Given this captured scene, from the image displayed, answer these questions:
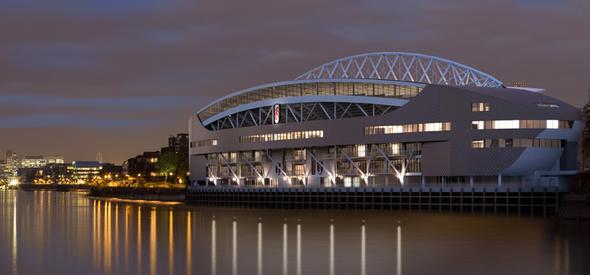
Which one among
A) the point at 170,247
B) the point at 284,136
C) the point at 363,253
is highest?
the point at 284,136

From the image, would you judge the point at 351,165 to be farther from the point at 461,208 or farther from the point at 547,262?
the point at 547,262

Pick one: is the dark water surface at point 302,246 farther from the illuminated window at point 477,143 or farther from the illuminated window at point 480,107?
the illuminated window at point 480,107

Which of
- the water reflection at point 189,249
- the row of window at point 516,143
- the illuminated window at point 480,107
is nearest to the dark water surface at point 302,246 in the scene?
the water reflection at point 189,249

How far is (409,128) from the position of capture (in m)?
122

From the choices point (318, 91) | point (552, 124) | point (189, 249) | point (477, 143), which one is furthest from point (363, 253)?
point (318, 91)

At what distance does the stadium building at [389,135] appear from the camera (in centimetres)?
11425

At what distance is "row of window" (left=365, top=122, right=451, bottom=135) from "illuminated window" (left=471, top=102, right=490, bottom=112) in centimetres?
388

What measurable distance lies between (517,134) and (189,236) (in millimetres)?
54022

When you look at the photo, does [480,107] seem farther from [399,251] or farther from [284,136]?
[399,251]

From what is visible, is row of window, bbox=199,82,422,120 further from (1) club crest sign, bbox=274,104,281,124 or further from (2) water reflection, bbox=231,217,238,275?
(2) water reflection, bbox=231,217,238,275

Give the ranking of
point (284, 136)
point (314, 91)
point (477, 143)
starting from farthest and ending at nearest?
point (284, 136), point (314, 91), point (477, 143)

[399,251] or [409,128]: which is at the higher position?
[409,128]

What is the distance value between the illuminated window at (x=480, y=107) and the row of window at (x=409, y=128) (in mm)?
3875

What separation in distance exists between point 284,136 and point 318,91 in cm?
923
